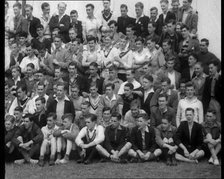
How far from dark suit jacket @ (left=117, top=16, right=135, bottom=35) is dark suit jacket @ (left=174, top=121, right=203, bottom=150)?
1.86 metres

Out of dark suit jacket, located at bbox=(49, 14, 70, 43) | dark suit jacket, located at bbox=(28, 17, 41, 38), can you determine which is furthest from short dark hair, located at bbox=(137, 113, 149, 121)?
dark suit jacket, located at bbox=(28, 17, 41, 38)

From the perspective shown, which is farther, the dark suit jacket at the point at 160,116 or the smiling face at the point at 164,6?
the smiling face at the point at 164,6

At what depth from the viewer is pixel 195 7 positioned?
7340 mm

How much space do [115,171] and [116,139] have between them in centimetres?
50

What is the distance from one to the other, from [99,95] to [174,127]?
4.13 ft

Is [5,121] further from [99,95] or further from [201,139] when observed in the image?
[201,139]

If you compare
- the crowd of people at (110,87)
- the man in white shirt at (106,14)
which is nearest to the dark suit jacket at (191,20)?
the crowd of people at (110,87)

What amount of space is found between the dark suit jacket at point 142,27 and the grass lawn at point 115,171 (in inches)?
81.8

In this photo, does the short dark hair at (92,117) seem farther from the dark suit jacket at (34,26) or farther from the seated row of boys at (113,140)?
the dark suit jacket at (34,26)

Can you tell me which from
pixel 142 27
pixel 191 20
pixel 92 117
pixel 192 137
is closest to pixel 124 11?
pixel 142 27

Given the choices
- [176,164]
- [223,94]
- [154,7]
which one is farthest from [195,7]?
[176,164]

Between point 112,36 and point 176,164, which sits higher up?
point 112,36

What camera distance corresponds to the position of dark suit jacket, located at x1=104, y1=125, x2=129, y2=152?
23.8 feet

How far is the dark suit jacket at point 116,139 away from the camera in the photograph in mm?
7250
